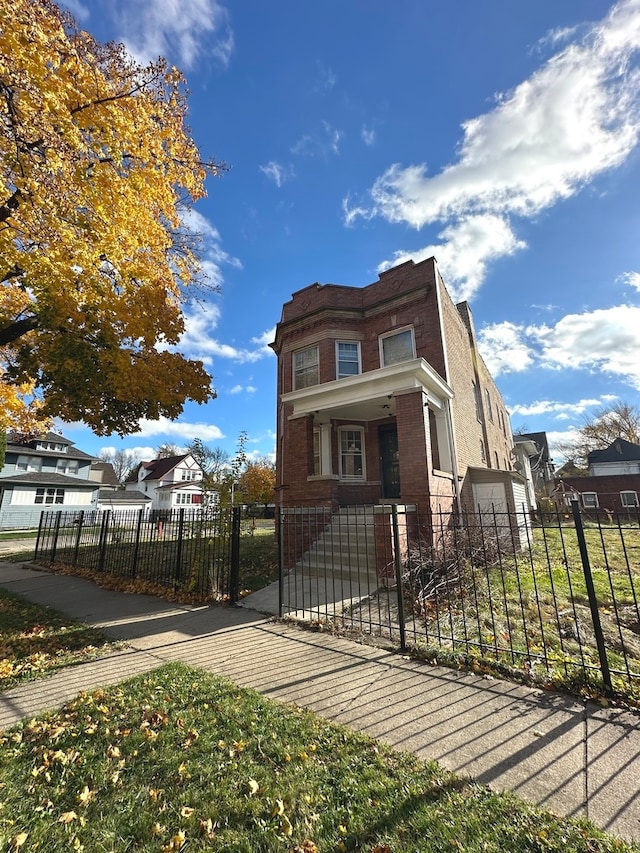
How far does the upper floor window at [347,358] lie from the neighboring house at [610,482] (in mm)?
18211

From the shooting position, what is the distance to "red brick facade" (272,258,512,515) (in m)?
9.54

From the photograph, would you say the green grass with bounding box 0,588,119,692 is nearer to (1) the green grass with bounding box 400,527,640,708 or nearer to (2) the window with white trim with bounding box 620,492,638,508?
(1) the green grass with bounding box 400,527,640,708

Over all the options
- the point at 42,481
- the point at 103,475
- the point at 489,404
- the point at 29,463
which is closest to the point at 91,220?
the point at 489,404

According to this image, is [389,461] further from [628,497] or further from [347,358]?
[628,497]

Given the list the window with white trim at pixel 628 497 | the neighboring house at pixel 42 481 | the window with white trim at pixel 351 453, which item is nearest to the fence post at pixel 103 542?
the window with white trim at pixel 351 453

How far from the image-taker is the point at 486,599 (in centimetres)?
636

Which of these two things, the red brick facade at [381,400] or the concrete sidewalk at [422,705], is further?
the red brick facade at [381,400]

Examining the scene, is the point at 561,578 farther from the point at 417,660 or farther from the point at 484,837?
the point at 484,837

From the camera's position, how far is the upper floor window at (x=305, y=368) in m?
13.9

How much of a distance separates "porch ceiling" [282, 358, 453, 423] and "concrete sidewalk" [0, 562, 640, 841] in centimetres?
623

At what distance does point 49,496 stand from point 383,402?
3496 cm

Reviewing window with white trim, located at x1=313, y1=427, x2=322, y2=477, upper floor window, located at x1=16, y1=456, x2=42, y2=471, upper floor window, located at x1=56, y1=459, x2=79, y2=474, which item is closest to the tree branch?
window with white trim, located at x1=313, y1=427, x2=322, y2=477

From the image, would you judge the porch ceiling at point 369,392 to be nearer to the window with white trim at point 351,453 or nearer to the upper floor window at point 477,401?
the window with white trim at point 351,453

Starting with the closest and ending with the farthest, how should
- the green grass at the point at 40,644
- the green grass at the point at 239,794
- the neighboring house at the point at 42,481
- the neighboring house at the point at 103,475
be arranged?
the green grass at the point at 239,794
the green grass at the point at 40,644
the neighboring house at the point at 42,481
the neighboring house at the point at 103,475
